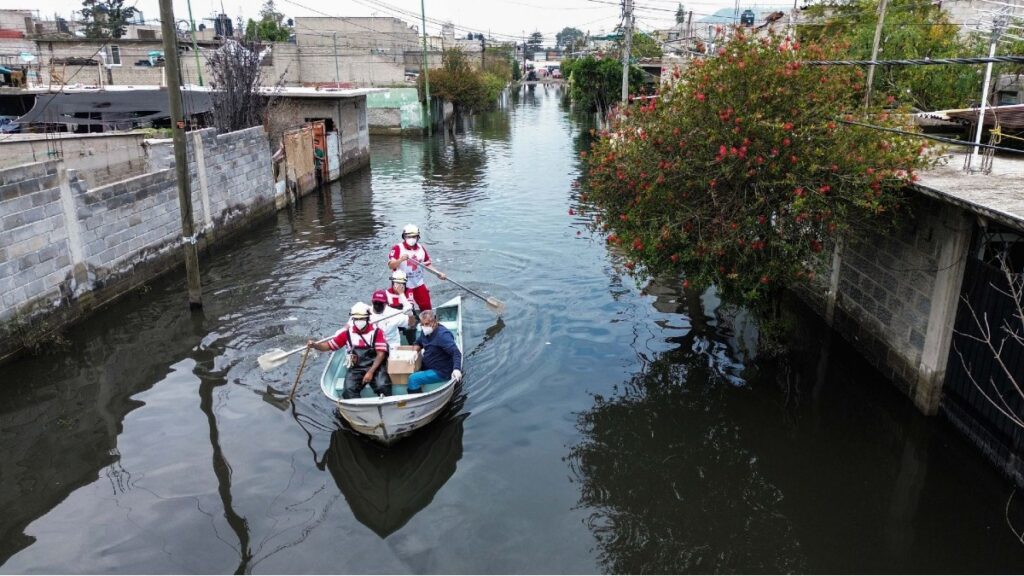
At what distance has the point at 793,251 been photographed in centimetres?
1002

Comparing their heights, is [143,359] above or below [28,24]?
below

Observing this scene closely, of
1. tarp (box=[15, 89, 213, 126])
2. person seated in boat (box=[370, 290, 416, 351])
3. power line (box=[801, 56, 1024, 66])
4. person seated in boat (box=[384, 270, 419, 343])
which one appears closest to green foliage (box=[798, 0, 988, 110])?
power line (box=[801, 56, 1024, 66])

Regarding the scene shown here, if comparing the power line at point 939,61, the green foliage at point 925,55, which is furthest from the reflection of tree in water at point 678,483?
the green foliage at point 925,55

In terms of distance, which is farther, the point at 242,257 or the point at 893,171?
the point at 242,257

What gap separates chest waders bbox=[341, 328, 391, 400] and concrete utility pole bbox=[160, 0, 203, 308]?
5.81m

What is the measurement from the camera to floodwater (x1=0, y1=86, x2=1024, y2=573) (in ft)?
25.3

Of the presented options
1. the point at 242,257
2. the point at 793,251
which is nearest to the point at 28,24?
the point at 242,257

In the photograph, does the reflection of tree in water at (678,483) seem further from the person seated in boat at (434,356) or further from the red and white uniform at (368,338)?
the red and white uniform at (368,338)

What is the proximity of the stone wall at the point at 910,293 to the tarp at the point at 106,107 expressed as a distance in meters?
20.4

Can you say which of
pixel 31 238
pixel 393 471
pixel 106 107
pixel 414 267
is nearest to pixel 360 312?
pixel 393 471

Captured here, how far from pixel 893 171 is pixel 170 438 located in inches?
422

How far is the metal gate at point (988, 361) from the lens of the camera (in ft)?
28.3

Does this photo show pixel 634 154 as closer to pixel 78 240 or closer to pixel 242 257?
pixel 78 240

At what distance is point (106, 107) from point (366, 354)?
18862 mm
